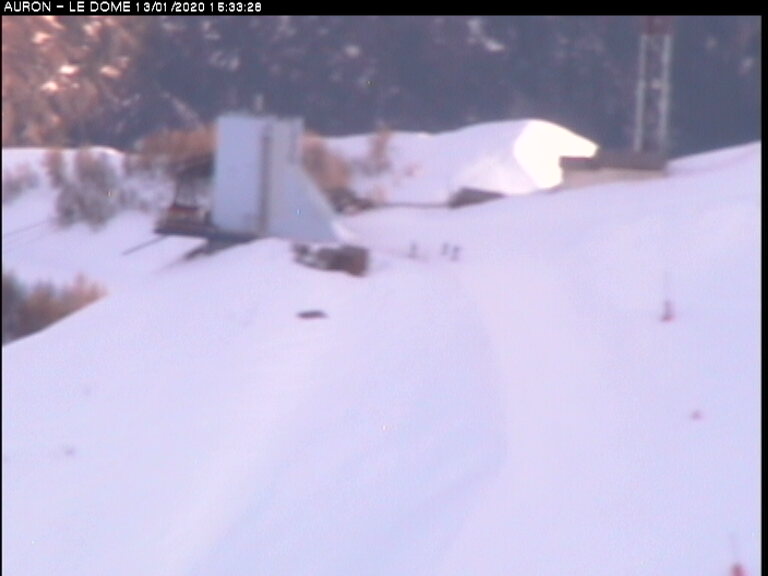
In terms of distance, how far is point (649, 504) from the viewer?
273 inches

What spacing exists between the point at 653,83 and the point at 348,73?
15.8 metres

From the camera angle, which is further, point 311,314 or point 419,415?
point 311,314

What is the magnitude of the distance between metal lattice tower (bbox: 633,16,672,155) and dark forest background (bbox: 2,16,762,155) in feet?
35.6

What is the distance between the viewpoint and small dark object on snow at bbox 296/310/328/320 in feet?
41.1

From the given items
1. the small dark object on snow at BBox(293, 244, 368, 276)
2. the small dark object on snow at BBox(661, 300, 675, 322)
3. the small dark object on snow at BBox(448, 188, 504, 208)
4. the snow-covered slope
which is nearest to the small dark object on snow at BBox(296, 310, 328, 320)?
the small dark object on snow at BBox(293, 244, 368, 276)

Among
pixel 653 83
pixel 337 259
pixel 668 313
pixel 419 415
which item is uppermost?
pixel 653 83

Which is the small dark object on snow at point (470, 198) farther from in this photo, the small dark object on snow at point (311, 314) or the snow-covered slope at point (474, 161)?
the small dark object on snow at point (311, 314)

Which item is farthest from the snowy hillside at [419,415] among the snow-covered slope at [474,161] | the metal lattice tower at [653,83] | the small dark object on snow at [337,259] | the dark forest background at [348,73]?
the dark forest background at [348,73]

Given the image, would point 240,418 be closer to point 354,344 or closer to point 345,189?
point 354,344

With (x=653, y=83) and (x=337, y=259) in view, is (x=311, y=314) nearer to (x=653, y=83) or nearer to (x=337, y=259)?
(x=337, y=259)

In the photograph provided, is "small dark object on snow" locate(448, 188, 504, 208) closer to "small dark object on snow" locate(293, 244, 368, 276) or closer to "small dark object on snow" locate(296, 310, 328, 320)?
"small dark object on snow" locate(293, 244, 368, 276)

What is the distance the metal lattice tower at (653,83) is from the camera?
23594mm

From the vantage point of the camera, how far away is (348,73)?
38688mm

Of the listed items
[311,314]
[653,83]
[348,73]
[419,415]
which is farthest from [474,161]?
[419,415]
